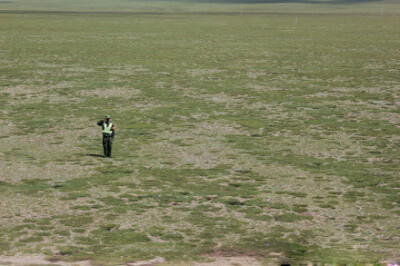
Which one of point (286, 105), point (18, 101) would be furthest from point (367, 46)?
point (18, 101)

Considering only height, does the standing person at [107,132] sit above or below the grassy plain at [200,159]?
above

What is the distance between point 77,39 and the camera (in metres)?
71.2

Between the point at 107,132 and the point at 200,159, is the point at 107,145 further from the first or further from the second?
the point at 200,159

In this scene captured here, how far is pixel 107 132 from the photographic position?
23328mm

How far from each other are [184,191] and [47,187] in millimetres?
4014

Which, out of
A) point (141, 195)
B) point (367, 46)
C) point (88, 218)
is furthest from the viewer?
point (367, 46)

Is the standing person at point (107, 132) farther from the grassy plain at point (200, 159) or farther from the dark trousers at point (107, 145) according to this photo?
the grassy plain at point (200, 159)

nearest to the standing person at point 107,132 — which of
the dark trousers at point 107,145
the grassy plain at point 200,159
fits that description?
the dark trousers at point 107,145

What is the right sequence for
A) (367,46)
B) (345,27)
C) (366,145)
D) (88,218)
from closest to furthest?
1. (88,218)
2. (366,145)
3. (367,46)
4. (345,27)

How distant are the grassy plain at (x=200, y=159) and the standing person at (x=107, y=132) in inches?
17.0

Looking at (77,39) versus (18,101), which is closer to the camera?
(18,101)

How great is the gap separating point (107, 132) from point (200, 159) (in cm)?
358

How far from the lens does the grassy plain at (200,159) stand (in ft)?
55.3

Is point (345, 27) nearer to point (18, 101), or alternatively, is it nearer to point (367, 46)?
point (367, 46)
